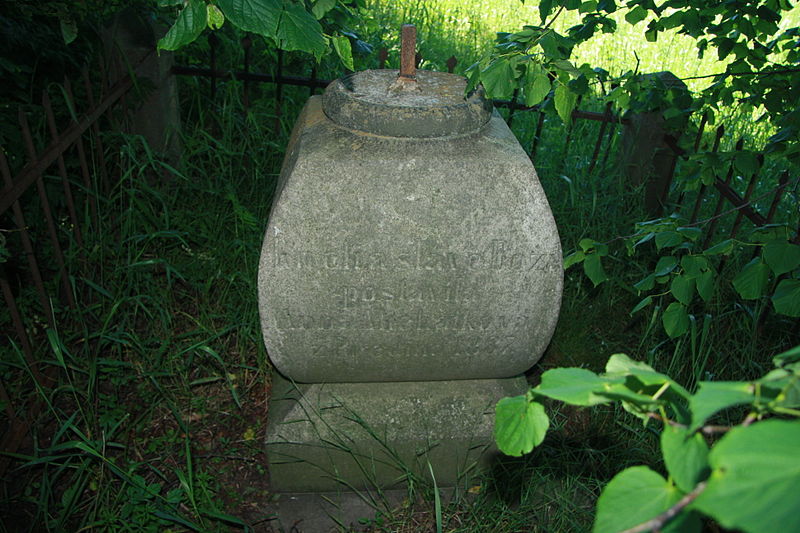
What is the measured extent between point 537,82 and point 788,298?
956 millimetres

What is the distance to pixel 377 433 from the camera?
2.28 meters

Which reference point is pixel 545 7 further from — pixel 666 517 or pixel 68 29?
pixel 666 517

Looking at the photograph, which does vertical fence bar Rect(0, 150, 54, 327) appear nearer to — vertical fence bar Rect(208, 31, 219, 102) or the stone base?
the stone base

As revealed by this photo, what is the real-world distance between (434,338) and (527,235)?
18.2 inches

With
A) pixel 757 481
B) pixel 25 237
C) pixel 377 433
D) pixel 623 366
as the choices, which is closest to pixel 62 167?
pixel 25 237

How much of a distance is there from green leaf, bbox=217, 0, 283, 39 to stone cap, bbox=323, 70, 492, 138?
0.61m

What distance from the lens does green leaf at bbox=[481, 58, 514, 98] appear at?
1.86m

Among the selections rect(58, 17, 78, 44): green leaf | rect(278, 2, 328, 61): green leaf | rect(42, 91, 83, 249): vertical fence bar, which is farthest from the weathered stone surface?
rect(42, 91, 83, 249): vertical fence bar

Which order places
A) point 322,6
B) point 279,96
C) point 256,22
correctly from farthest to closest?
point 279,96 → point 322,6 → point 256,22

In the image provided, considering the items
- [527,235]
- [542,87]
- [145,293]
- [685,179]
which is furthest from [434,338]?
[145,293]

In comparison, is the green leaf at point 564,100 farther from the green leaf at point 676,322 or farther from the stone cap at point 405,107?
the green leaf at point 676,322

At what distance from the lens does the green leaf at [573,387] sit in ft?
2.52

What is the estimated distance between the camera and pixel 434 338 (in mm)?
2195

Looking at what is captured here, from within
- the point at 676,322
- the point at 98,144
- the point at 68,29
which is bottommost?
the point at 676,322
